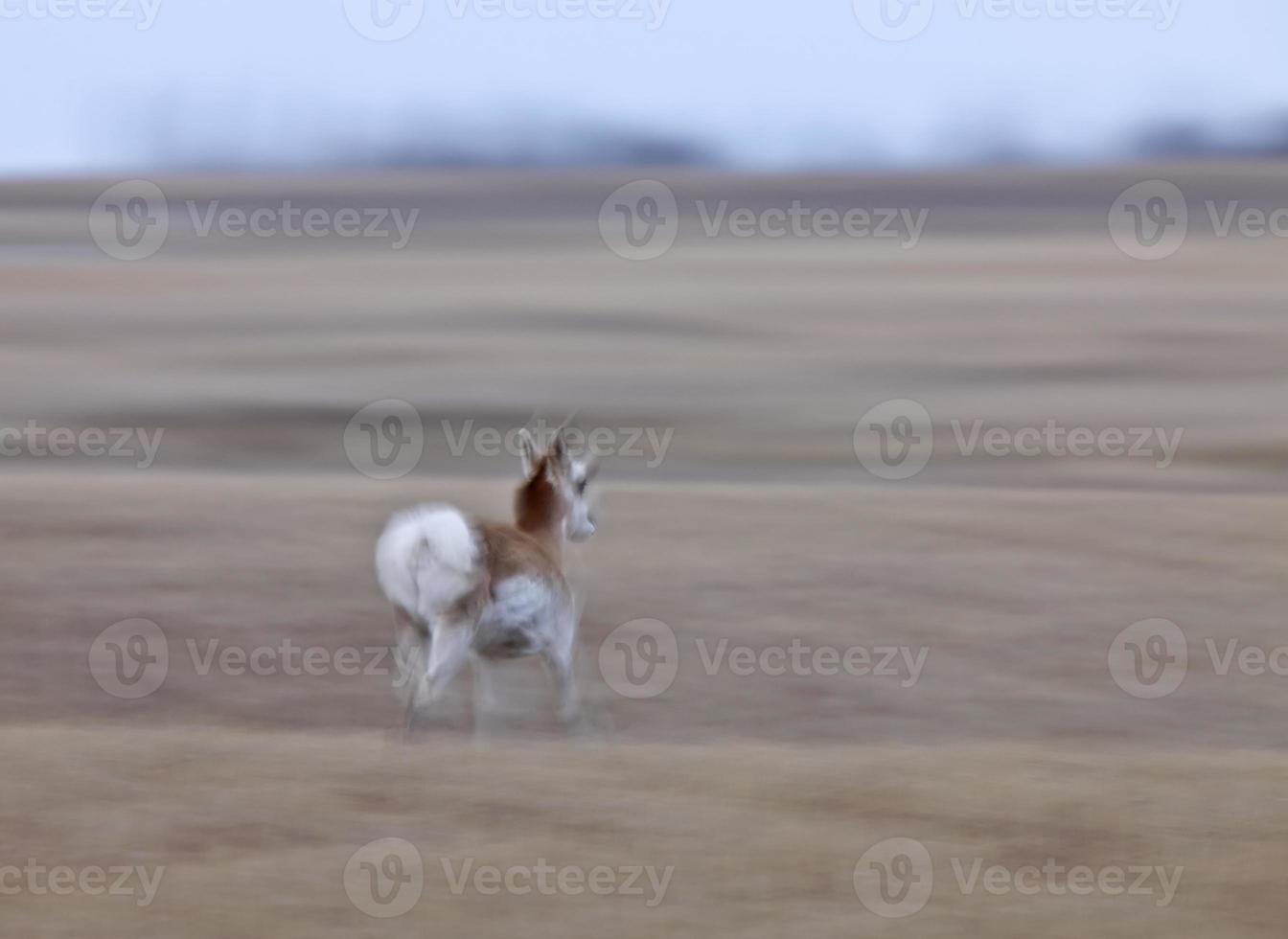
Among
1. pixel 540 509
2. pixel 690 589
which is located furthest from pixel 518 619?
pixel 690 589

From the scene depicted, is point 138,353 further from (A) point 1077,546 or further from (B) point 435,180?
(B) point 435,180

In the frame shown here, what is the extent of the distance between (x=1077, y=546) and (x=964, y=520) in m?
0.84

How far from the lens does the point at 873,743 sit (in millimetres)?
8750

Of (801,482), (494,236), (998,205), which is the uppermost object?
(998,205)

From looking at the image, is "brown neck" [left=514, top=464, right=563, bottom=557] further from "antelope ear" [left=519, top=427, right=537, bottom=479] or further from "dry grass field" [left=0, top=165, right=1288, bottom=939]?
"dry grass field" [left=0, top=165, right=1288, bottom=939]

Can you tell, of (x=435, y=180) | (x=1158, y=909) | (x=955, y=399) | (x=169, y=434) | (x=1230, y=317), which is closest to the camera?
(x=1158, y=909)

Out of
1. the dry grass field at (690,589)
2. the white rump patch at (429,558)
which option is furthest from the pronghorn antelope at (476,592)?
the dry grass field at (690,589)

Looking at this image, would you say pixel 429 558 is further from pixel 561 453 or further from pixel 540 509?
pixel 561 453

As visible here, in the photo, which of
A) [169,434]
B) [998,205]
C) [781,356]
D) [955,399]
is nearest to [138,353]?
[169,434]

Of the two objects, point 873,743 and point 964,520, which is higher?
point 964,520

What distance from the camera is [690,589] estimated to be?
11203 millimetres

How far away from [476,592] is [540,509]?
40.1 inches

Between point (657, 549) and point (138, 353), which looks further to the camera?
point (138, 353)

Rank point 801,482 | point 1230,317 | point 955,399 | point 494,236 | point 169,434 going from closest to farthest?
1. point 801,482
2. point 169,434
3. point 955,399
4. point 1230,317
5. point 494,236
